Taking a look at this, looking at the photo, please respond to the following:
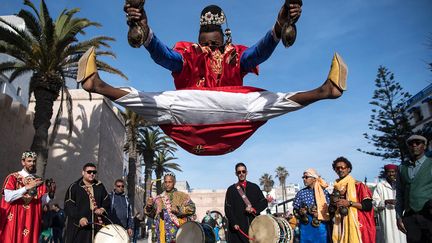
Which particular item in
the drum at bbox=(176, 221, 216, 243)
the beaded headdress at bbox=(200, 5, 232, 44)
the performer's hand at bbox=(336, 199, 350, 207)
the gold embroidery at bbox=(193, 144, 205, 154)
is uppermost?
the beaded headdress at bbox=(200, 5, 232, 44)

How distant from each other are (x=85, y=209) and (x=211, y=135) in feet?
11.8

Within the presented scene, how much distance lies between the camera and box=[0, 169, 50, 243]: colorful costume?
5848 millimetres

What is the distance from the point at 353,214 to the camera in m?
6.22

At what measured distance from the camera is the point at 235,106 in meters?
3.65

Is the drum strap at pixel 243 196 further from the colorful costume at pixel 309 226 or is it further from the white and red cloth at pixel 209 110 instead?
the white and red cloth at pixel 209 110

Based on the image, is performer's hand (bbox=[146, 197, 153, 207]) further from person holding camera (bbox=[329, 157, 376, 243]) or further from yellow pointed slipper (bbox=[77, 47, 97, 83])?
yellow pointed slipper (bbox=[77, 47, 97, 83])

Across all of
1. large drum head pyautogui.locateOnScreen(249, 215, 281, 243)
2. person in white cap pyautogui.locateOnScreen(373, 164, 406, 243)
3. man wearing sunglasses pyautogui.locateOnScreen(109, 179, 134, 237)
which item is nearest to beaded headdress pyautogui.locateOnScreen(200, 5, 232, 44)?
large drum head pyautogui.locateOnScreen(249, 215, 281, 243)

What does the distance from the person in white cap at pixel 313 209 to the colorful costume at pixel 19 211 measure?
4.56 metres

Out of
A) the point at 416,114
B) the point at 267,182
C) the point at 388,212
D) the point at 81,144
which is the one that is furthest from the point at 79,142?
the point at 267,182

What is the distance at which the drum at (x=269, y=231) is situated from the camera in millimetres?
5305

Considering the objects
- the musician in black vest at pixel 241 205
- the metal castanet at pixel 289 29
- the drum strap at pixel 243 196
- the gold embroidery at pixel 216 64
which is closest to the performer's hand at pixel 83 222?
the musician in black vest at pixel 241 205

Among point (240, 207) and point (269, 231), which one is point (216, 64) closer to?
point (269, 231)

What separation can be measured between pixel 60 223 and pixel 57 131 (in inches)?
399

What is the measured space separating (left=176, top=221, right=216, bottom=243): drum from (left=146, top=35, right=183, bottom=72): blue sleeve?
2954mm
